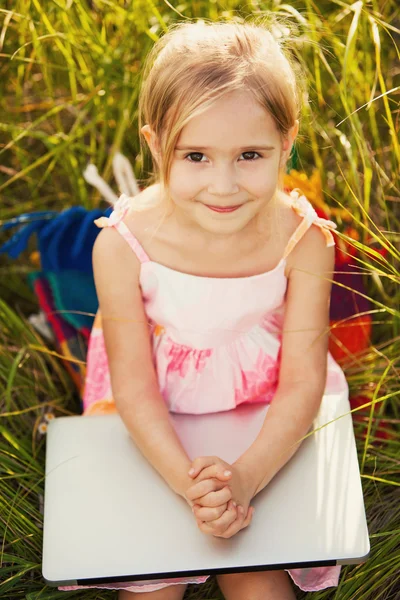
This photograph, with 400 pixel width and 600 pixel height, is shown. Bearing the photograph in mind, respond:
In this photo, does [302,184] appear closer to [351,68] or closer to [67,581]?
[351,68]

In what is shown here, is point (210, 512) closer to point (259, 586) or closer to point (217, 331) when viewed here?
point (259, 586)

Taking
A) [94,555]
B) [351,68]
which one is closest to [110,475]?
[94,555]

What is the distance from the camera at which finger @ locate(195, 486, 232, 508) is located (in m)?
1.22

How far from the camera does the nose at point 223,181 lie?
49.3 inches

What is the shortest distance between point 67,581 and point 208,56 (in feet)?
2.62

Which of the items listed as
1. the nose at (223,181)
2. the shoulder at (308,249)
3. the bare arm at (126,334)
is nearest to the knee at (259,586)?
the bare arm at (126,334)

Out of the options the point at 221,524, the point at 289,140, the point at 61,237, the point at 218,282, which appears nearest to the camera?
the point at 221,524

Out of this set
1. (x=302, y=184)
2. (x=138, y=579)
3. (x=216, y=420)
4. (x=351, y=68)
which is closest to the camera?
(x=138, y=579)

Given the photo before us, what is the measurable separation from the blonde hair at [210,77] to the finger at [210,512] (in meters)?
0.51

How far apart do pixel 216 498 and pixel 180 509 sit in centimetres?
10

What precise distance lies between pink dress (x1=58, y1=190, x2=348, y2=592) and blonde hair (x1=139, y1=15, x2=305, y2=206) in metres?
0.21

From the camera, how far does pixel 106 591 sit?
1.50m

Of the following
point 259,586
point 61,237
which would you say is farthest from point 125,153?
point 259,586

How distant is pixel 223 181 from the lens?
1.25m
